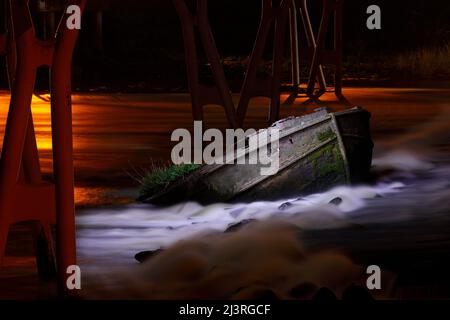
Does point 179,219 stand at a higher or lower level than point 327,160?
lower

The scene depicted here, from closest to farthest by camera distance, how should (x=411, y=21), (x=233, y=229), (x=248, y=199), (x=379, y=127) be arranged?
1. (x=233, y=229)
2. (x=248, y=199)
3. (x=379, y=127)
4. (x=411, y=21)

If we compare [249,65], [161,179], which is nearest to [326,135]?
[161,179]

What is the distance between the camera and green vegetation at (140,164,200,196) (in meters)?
12.3

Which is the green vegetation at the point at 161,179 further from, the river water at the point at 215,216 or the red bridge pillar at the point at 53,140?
the red bridge pillar at the point at 53,140

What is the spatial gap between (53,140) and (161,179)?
5000mm

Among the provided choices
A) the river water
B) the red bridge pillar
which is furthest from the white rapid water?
the red bridge pillar

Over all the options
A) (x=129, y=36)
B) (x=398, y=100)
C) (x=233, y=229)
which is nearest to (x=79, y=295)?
(x=233, y=229)

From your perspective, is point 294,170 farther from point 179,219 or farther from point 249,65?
point 249,65

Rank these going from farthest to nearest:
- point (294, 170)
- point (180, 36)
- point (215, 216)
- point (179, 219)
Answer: point (180, 36)
point (294, 170)
point (215, 216)
point (179, 219)

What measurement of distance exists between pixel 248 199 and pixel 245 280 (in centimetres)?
374

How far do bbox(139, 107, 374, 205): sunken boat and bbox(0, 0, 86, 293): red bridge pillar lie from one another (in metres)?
4.39

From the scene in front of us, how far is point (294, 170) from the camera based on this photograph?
12.3m

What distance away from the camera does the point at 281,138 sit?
12312 mm
